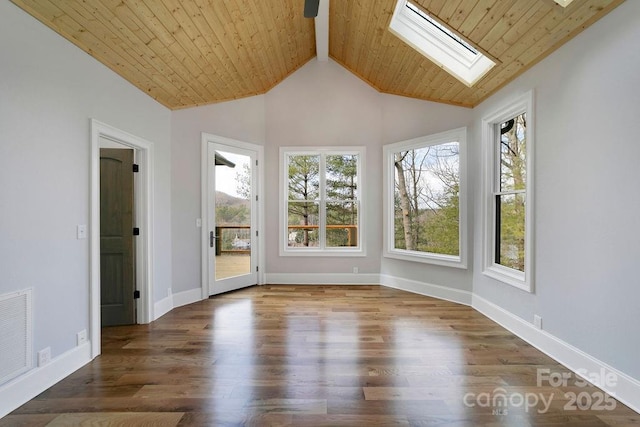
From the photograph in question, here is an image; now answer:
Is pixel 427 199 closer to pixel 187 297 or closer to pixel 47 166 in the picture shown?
pixel 187 297

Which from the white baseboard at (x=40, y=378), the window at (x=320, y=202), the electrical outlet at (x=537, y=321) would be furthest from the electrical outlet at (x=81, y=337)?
the electrical outlet at (x=537, y=321)

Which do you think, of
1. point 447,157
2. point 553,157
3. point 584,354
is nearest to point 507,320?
point 584,354

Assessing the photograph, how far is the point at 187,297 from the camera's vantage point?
14.0 ft

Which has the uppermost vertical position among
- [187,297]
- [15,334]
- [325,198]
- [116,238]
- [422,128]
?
[422,128]

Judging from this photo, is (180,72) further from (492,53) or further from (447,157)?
(447,157)

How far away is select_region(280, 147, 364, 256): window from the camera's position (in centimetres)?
527

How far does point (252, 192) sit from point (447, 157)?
3045mm

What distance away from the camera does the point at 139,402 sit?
2074 millimetres

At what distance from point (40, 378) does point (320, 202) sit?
155 inches

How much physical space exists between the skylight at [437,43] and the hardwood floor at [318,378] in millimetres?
2903

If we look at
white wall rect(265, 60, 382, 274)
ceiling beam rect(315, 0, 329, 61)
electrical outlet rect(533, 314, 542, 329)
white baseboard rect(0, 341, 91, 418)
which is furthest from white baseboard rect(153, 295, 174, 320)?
electrical outlet rect(533, 314, 542, 329)

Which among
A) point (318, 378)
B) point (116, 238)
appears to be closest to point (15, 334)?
point (116, 238)

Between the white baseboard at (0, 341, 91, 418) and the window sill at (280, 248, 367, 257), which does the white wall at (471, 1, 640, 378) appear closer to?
the window sill at (280, 248, 367, 257)

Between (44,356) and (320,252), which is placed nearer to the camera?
(44,356)
